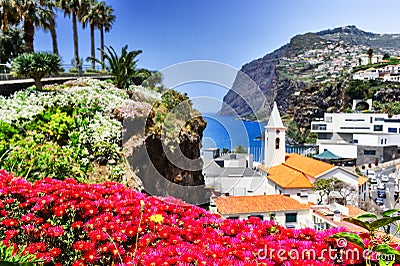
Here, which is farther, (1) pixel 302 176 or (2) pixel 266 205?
(1) pixel 302 176

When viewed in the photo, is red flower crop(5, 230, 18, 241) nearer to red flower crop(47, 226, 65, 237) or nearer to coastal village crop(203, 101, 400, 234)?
red flower crop(47, 226, 65, 237)

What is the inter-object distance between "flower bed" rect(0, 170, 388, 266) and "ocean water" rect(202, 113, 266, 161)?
1094mm

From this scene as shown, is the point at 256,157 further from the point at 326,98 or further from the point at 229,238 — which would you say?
the point at 326,98

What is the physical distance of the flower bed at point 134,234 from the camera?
60.8 inches

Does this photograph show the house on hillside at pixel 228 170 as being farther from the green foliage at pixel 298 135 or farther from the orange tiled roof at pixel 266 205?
the green foliage at pixel 298 135

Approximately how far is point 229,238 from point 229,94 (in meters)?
1.76

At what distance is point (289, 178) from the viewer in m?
21.7

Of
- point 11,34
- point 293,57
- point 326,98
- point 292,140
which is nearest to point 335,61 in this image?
point 293,57

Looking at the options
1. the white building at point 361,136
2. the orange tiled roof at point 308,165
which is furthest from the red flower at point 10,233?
the white building at point 361,136

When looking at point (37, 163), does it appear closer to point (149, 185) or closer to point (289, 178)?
point (149, 185)

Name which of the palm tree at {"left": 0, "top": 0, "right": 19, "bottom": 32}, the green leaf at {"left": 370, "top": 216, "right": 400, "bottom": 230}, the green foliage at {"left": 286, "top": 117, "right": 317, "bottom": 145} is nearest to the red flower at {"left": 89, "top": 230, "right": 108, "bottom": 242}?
the green leaf at {"left": 370, "top": 216, "right": 400, "bottom": 230}

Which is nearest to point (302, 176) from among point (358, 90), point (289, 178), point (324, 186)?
point (289, 178)

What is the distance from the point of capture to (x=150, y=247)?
177cm

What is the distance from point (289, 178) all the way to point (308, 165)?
4091mm
